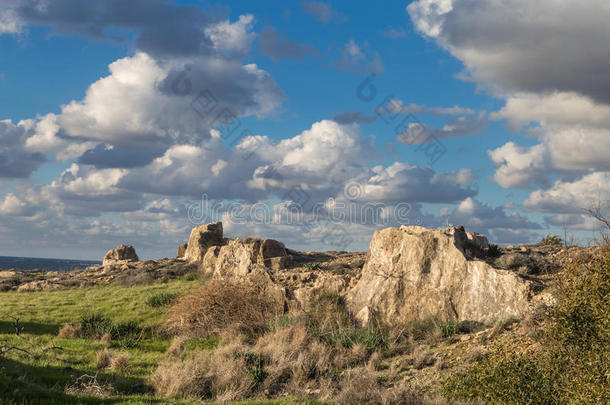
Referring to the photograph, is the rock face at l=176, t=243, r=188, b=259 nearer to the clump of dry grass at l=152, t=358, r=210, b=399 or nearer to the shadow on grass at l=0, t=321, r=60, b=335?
the shadow on grass at l=0, t=321, r=60, b=335

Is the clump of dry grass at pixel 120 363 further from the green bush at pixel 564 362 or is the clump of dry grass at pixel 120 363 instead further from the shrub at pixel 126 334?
the green bush at pixel 564 362

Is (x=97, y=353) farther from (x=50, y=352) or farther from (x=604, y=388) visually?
(x=604, y=388)

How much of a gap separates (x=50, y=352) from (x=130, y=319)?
20.2 ft

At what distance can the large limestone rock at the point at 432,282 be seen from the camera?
15.8m

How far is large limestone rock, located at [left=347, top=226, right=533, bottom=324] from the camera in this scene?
15.8m

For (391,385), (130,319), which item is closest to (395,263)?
(391,385)

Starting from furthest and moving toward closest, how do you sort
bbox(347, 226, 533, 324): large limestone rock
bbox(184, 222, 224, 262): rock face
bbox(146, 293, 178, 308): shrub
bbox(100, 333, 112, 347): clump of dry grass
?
bbox(184, 222, 224, 262): rock face < bbox(146, 293, 178, 308): shrub < bbox(100, 333, 112, 347): clump of dry grass < bbox(347, 226, 533, 324): large limestone rock

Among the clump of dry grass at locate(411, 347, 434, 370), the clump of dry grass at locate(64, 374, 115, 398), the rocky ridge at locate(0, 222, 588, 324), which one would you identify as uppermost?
the rocky ridge at locate(0, 222, 588, 324)

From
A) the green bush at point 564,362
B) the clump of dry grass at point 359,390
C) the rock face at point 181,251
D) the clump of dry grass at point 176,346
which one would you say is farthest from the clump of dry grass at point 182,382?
the rock face at point 181,251

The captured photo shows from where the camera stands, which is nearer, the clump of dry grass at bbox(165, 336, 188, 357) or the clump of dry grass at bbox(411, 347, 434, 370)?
the clump of dry grass at bbox(411, 347, 434, 370)

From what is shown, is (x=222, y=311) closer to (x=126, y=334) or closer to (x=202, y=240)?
(x=126, y=334)

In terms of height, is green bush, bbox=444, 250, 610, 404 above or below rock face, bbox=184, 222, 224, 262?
below

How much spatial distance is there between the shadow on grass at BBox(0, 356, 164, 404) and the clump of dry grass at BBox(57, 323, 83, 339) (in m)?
5.71

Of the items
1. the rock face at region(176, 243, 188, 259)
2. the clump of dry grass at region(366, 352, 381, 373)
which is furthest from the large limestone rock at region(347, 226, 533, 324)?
the rock face at region(176, 243, 188, 259)
